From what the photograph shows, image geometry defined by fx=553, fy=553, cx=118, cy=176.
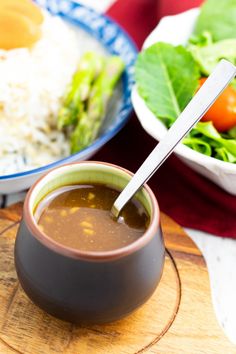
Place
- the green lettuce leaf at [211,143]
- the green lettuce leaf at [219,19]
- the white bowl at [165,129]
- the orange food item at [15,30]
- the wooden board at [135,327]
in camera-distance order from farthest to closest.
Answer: the green lettuce leaf at [219,19] → the orange food item at [15,30] → the green lettuce leaf at [211,143] → the white bowl at [165,129] → the wooden board at [135,327]

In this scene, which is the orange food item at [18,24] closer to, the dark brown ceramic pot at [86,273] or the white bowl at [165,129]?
the white bowl at [165,129]

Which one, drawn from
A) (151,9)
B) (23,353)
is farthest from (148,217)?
(151,9)

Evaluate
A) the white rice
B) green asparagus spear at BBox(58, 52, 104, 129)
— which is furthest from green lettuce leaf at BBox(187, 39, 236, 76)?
the white rice

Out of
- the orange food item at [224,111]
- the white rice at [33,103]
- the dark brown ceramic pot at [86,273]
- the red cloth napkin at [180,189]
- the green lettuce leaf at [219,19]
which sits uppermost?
the green lettuce leaf at [219,19]

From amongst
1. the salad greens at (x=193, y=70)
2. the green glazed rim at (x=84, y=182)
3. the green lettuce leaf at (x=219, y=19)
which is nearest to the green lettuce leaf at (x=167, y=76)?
the salad greens at (x=193, y=70)

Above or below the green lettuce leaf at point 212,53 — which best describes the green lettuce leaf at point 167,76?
below

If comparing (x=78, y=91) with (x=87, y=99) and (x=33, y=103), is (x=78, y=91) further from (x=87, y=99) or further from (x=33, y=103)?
(x=33, y=103)
